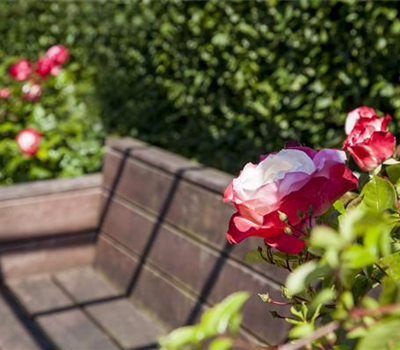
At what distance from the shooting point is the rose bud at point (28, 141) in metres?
3.59

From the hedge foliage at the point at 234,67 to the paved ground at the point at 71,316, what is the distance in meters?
0.84

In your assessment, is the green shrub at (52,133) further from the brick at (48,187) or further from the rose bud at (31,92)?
the brick at (48,187)

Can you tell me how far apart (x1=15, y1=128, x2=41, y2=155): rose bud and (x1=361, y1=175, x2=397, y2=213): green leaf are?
283 cm

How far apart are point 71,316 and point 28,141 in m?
1.04

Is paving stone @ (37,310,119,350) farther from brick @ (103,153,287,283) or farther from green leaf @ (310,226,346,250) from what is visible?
green leaf @ (310,226,346,250)

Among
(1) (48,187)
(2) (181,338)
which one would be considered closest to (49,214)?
(1) (48,187)

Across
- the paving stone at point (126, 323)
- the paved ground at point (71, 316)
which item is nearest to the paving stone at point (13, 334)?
the paved ground at point (71, 316)

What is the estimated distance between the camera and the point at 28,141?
3.59m

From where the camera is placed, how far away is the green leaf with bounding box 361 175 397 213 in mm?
911

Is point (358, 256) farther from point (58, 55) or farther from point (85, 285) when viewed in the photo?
point (58, 55)

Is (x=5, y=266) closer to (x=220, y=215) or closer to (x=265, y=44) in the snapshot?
(x=220, y=215)

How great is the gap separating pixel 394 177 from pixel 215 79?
2.47 metres

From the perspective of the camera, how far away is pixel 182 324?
2.71 m

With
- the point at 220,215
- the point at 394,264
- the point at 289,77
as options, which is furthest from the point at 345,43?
the point at 394,264
